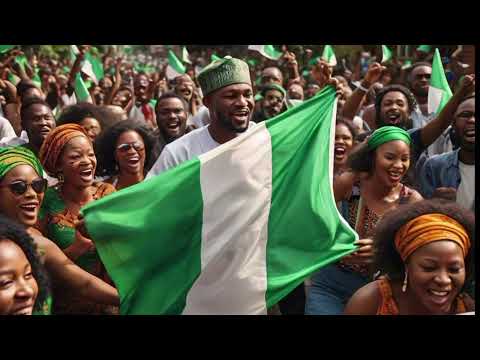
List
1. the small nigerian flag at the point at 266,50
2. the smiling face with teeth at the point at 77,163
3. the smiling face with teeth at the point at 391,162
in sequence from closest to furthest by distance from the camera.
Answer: the smiling face with teeth at the point at 77,163 → the smiling face with teeth at the point at 391,162 → the small nigerian flag at the point at 266,50

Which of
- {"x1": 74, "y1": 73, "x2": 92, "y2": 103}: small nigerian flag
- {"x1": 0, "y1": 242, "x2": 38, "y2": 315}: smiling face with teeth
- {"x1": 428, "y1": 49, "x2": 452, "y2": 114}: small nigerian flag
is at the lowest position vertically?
{"x1": 0, "y1": 242, "x2": 38, "y2": 315}: smiling face with teeth

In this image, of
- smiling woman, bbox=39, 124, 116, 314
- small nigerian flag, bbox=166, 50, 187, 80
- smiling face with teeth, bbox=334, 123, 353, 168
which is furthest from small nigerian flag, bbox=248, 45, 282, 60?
smiling woman, bbox=39, 124, 116, 314

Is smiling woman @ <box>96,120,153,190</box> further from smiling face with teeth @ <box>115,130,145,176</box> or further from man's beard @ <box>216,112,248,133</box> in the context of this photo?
man's beard @ <box>216,112,248,133</box>

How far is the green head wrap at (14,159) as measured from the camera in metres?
4.16

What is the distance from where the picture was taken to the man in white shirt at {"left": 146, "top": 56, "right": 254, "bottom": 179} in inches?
209

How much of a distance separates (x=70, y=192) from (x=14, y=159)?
0.55 m

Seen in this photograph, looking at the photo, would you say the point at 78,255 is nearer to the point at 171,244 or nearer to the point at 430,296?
the point at 171,244

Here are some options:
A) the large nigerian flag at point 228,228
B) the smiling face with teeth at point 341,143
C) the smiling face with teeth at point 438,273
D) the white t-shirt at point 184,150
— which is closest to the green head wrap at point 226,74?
the white t-shirt at point 184,150

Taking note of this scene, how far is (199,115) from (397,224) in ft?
17.3

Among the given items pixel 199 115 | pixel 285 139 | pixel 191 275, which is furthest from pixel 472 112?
pixel 199 115

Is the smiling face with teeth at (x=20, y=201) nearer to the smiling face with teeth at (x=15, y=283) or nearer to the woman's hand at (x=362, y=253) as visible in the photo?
the smiling face with teeth at (x=15, y=283)

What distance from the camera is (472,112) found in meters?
5.88

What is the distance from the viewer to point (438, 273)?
3.65 m

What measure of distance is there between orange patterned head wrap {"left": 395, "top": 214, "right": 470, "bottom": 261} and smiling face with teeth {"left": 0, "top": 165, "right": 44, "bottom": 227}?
6.21ft
